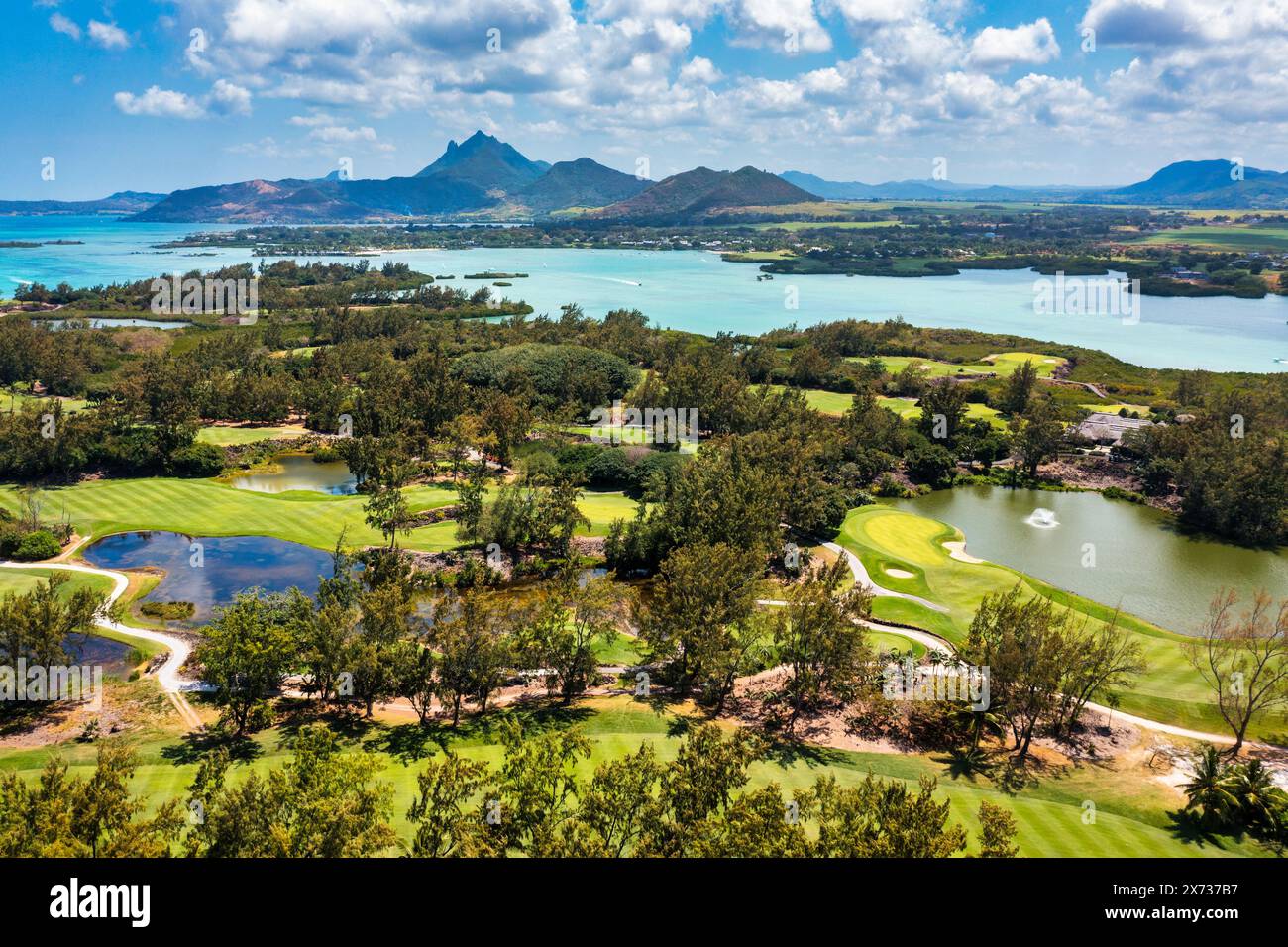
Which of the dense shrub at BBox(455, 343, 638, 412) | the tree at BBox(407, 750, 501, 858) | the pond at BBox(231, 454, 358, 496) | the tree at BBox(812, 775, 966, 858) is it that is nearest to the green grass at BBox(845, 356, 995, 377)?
the dense shrub at BBox(455, 343, 638, 412)

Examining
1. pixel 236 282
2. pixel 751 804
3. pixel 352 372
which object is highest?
pixel 236 282

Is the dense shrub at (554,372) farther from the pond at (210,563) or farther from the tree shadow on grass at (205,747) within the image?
the tree shadow on grass at (205,747)

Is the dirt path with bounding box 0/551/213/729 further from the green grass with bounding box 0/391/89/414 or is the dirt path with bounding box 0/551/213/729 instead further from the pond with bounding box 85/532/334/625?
the green grass with bounding box 0/391/89/414

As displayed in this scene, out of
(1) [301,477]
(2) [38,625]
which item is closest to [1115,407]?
(1) [301,477]
